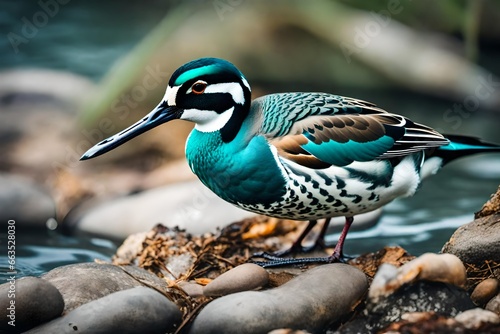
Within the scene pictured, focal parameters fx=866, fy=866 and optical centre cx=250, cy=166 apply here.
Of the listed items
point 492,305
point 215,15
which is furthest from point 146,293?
point 215,15

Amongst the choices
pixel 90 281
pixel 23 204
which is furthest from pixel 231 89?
pixel 23 204

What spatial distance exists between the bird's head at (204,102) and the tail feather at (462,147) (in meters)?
1.30

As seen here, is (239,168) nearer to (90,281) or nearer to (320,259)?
(320,259)

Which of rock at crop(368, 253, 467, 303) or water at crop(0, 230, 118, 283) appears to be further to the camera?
water at crop(0, 230, 118, 283)

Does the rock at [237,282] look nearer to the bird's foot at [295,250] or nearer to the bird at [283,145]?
the bird at [283,145]

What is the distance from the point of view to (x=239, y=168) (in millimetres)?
4703

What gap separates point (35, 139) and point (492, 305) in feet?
17.5

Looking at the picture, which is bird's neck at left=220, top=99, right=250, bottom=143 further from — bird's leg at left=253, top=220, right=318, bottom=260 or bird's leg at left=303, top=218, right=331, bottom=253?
bird's leg at left=303, top=218, right=331, bottom=253

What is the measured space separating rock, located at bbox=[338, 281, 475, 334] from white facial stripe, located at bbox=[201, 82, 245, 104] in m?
1.40

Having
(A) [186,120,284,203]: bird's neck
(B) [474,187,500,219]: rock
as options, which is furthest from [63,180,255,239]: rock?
(B) [474,187,500,219]: rock

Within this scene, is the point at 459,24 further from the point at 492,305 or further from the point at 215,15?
the point at 492,305

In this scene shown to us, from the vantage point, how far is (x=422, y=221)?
24.3 feet

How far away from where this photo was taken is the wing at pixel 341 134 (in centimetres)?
476

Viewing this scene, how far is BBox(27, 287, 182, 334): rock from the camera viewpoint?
4.08 metres
